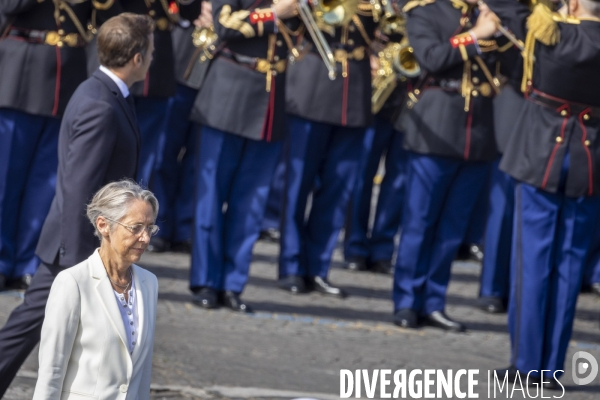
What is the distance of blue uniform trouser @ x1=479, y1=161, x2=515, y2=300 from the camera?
804 centimetres

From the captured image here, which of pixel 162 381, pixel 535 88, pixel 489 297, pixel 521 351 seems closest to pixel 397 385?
pixel 521 351

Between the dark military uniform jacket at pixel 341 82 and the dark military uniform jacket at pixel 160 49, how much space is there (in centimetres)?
78

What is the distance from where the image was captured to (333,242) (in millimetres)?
7977

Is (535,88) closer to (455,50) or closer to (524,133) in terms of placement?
(524,133)

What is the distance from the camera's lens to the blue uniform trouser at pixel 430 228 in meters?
7.25

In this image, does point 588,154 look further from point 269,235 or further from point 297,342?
point 269,235

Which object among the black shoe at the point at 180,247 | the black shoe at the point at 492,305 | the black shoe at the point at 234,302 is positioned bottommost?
the black shoe at the point at 180,247

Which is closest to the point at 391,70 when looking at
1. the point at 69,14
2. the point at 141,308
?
the point at 69,14

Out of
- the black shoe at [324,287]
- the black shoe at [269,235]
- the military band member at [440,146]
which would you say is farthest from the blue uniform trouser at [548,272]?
the black shoe at [269,235]

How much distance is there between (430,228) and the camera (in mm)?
7320

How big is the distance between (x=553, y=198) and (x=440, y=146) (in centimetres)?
111

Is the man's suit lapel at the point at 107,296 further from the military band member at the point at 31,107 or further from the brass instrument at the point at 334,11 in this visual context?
the brass instrument at the point at 334,11

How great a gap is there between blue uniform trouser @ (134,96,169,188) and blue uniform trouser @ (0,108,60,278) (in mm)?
837

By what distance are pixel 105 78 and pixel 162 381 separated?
4.99 ft
